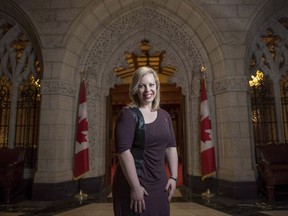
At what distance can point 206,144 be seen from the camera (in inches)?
166

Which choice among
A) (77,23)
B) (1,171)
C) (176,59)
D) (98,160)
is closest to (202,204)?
(98,160)

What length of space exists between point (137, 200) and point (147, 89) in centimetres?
64

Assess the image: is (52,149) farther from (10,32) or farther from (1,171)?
(10,32)

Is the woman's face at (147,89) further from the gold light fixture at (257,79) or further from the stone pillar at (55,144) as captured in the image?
the gold light fixture at (257,79)

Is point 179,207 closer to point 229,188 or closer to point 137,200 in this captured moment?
point 229,188

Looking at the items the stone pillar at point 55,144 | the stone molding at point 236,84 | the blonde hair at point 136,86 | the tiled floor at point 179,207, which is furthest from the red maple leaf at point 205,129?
the blonde hair at point 136,86

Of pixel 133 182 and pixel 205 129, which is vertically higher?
pixel 205 129

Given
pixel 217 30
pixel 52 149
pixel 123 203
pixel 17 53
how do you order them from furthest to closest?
1. pixel 17 53
2. pixel 217 30
3. pixel 52 149
4. pixel 123 203

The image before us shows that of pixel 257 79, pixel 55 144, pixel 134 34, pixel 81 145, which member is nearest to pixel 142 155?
pixel 81 145

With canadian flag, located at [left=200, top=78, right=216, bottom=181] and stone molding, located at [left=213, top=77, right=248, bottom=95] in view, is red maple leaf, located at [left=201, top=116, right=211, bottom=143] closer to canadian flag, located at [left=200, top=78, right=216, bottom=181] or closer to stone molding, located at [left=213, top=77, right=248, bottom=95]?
canadian flag, located at [left=200, top=78, right=216, bottom=181]

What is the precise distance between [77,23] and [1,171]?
11.0 ft

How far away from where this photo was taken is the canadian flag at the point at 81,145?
411 cm

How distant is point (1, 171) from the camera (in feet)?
12.2

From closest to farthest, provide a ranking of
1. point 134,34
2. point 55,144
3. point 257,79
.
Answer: point 55,144 < point 257,79 < point 134,34
